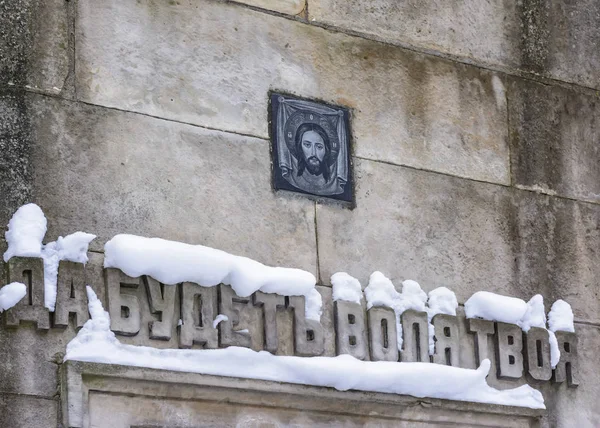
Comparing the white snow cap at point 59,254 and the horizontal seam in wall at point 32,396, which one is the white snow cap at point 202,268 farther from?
the horizontal seam in wall at point 32,396

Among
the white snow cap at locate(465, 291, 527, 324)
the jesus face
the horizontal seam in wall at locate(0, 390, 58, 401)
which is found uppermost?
the jesus face

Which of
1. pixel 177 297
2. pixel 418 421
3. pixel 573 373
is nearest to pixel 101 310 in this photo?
pixel 177 297

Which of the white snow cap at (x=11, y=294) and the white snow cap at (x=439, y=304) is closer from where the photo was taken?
the white snow cap at (x=11, y=294)

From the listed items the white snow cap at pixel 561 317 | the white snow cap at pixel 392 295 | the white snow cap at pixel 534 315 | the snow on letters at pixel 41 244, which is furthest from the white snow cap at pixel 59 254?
Answer: the white snow cap at pixel 561 317

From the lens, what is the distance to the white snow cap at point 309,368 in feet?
23.4

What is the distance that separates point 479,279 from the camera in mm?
8523

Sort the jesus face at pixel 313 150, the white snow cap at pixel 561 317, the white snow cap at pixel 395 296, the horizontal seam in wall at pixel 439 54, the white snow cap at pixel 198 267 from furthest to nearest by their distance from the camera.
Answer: the white snow cap at pixel 561 317
the horizontal seam in wall at pixel 439 54
the jesus face at pixel 313 150
the white snow cap at pixel 395 296
the white snow cap at pixel 198 267

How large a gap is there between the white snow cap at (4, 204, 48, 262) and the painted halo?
59.3 inches

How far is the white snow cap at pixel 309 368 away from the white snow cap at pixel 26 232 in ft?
1.14

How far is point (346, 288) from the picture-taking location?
795cm

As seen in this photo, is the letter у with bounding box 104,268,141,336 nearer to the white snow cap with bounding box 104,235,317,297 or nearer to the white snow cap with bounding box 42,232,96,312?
the white snow cap with bounding box 104,235,317,297

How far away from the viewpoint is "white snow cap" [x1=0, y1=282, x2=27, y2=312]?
6.95 m

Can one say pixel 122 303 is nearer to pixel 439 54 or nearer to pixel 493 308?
pixel 493 308

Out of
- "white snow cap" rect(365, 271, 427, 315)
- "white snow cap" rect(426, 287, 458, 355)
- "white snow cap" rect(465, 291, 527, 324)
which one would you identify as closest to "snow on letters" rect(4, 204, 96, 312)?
"white snow cap" rect(365, 271, 427, 315)
